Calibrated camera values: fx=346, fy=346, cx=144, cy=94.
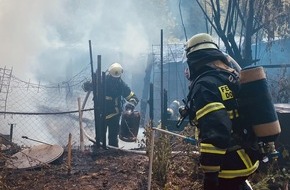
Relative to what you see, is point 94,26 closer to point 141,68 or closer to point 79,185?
point 141,68

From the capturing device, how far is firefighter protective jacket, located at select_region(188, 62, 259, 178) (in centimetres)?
260

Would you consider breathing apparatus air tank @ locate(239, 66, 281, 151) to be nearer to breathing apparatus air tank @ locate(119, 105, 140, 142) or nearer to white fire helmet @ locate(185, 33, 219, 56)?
white fire helmet @ locate(185, 33, 219, 56)

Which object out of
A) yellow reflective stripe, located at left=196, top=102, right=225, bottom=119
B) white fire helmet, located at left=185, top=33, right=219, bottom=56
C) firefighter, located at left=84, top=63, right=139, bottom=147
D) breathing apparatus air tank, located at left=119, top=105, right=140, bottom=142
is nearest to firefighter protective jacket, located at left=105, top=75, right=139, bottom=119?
firefighter, located at left=84, top=63, right=139, bottom=147

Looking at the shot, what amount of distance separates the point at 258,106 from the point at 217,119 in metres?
0.44

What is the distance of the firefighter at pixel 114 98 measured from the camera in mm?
7934

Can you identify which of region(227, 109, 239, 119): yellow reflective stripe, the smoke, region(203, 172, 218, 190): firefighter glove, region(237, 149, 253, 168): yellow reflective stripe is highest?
the smoke

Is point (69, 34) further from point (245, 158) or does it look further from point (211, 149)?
point (211, 149)

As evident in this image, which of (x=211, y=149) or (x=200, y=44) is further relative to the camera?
(x=200, y=44)

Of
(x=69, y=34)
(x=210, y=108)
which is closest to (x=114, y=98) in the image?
(x=210, y=108)

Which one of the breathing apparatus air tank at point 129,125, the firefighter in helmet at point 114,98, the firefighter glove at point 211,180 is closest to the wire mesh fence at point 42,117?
the firefighter in helmet at point 114,98

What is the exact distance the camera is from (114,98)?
314 inches

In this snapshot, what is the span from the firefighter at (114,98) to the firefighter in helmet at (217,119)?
492 cm

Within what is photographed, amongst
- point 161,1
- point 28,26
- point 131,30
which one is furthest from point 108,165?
point 161,1

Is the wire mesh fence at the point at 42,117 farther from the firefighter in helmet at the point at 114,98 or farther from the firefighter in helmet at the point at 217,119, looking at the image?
the firefighter in helmet at the point at 217,119
